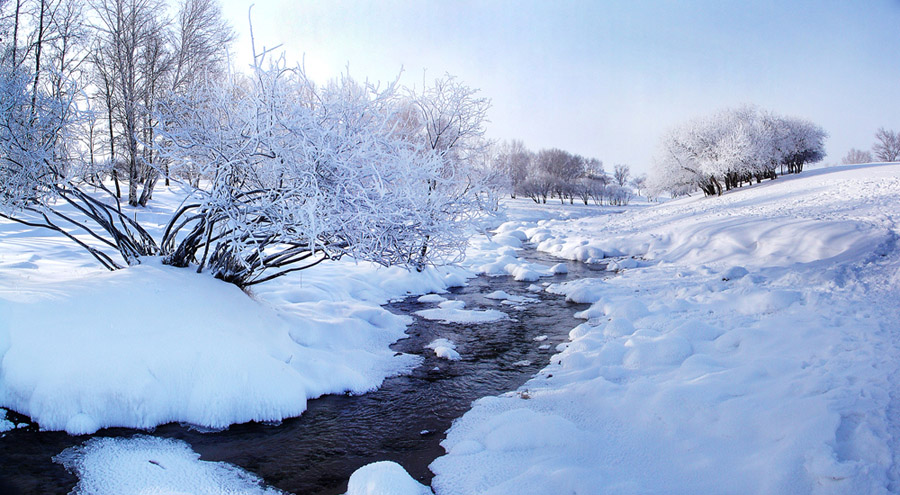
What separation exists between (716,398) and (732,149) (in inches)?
1402

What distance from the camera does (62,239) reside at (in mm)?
12070

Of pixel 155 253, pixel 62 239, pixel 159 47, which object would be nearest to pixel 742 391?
pixel 155 253

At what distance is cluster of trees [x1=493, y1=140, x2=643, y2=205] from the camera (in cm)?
6681

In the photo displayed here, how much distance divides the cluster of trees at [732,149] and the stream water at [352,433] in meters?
34.2

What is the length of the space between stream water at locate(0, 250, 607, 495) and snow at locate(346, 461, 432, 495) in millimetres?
224

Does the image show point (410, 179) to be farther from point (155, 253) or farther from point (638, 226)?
point (638, 226)

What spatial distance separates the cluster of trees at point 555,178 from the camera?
219 ft

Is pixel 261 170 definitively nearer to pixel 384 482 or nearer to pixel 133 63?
pixel 384 482

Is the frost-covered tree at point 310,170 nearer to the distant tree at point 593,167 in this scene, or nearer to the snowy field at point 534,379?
the snowy field at point 534,379

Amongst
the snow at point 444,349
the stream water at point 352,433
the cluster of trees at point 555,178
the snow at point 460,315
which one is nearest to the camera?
the stream water at point 352,433

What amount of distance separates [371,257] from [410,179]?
4.90ft

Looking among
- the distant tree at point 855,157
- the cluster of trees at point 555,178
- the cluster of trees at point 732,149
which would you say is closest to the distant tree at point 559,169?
the cluster of trees at point 555,178

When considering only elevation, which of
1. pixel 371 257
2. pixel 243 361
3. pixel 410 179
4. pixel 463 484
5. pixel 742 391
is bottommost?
pixel 463 484

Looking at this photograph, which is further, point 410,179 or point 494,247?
point 494,247
